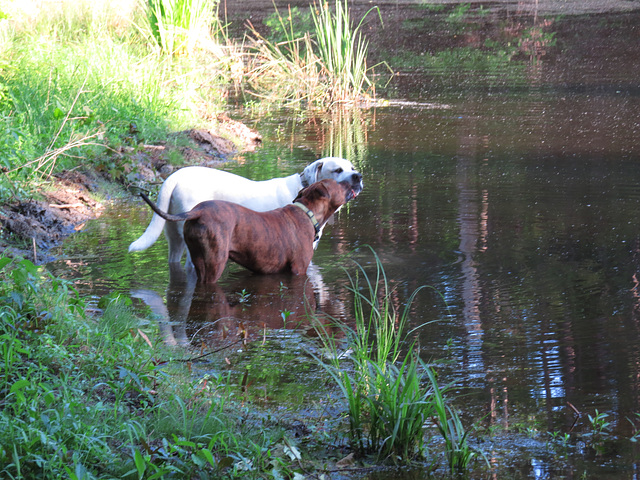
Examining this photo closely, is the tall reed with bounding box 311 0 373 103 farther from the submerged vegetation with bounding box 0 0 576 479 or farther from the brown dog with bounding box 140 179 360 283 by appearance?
the brown dog with bounding box 140 179 360 283

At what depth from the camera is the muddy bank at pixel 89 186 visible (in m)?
6.98

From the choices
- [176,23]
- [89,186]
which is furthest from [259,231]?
[176,23]

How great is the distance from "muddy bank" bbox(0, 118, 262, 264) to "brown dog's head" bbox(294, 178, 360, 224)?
6.61 ft

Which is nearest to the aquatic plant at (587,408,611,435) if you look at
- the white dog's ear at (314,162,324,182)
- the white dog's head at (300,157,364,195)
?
the white dog's head at (300,157,364,195)

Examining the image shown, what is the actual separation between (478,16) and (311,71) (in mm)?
10722

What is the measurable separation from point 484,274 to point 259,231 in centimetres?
164

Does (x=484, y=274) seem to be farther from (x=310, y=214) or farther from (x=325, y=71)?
(x=325, y=71)

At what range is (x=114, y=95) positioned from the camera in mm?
10742

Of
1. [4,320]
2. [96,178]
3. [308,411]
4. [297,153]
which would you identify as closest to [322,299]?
[308,411]

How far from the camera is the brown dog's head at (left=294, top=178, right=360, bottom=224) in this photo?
21.0 feet

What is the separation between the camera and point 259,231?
597 cm

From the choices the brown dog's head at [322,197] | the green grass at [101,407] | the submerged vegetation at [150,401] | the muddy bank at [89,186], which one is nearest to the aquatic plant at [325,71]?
the muddy bank at [89,186]

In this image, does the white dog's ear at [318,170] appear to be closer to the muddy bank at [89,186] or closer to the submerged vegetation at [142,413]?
the muddy bank at [89,186]

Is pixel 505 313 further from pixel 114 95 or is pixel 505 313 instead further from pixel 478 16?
pixel 478 16
